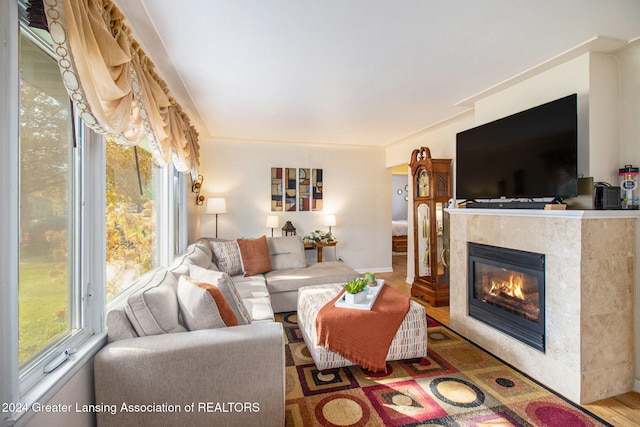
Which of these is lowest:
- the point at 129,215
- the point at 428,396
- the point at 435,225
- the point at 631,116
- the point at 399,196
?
the point at 428,396

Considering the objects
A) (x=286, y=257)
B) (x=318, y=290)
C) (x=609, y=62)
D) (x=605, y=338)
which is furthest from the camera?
(x=286, y=257)

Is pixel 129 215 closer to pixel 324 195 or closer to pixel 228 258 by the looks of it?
pixel 228 258

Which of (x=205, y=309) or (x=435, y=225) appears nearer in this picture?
(x=205, y=309)

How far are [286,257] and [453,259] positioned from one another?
2.19 metres

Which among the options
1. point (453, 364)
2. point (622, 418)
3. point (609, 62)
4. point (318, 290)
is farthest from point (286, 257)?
point (609, 62)

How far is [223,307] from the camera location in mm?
1771

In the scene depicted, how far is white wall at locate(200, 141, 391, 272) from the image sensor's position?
5047mm

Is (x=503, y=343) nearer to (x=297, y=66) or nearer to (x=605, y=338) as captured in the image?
(x=605, y=338)

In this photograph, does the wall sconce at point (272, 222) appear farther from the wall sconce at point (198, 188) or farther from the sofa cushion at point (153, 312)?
the sofa cushion at point (153, 312)

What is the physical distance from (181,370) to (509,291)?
8.35ft

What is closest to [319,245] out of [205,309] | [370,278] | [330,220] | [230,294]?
[330,220]

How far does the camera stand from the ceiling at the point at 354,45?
170 centimetres

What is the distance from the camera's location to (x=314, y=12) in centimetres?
172

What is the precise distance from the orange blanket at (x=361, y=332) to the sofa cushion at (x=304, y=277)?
4.18ft
